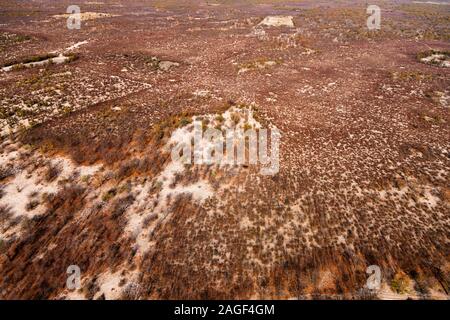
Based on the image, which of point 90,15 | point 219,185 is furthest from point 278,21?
point 219,185

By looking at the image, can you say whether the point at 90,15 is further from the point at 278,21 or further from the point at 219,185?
the point at 219,185

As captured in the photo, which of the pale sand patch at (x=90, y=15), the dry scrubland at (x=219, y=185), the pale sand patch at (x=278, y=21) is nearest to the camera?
the dry scrubland at (x=219, y=185)

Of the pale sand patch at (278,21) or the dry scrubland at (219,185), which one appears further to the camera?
the pale sand patch at (278,21)

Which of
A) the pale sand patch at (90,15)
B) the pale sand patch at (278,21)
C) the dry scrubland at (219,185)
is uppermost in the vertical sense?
the pale sand patch at (90,15)

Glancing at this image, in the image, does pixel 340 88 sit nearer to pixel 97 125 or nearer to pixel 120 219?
pixel 97 125

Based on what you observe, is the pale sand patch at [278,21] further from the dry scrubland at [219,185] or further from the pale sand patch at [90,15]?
the pale sand patch at [90,15]

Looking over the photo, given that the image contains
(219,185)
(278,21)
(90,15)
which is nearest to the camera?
(219,185)

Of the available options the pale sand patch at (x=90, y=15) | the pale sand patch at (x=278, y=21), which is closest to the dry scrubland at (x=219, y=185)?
the pale sand patch at (x=278, y=21)

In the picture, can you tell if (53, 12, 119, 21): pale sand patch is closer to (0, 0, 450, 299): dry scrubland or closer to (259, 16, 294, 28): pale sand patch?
(0, 0, 450, 299): dry scrubland

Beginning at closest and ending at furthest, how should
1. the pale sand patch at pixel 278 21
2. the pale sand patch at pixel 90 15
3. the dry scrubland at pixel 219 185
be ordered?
the dry scrubland at pixel 219 185, the pale sand patch at pixel 278 21, the pale sand patch at pixel 90 15
